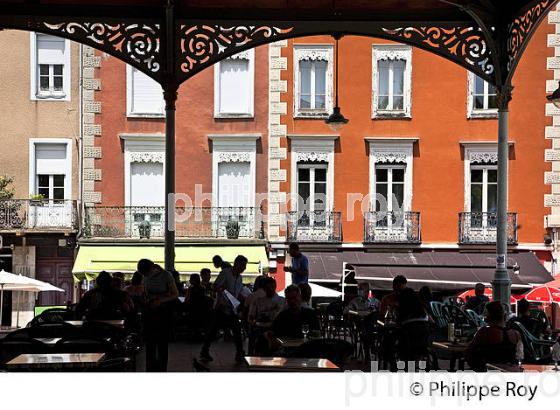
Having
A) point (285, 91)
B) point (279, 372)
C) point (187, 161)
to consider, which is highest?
point (285, 91)

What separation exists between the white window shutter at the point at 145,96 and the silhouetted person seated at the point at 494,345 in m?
20.6

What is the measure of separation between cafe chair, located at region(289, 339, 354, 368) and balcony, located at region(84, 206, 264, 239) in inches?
792

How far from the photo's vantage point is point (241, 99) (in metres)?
28.3

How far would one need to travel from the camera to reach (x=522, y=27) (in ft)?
39.9

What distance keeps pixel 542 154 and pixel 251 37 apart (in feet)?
54.6

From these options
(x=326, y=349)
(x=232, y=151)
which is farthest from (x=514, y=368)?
(x=232, y=151)

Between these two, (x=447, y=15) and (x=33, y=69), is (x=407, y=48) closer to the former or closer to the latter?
(x=33, y=69)

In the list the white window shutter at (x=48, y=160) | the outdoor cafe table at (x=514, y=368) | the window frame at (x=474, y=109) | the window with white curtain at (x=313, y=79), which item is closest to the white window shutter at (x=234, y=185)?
the window with white curtain at (x=313, y=79)

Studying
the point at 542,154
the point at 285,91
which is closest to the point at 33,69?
the point at 285,91

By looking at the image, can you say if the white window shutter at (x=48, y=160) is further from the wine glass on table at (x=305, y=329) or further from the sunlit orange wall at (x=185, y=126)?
the wine glass on table at (x=305, y=329)

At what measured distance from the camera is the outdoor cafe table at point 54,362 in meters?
7.22

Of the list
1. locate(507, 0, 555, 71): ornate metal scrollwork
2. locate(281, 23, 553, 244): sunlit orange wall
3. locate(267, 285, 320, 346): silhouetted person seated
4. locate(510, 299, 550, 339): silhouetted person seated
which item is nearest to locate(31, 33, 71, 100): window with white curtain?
locate(281, 23, 553, 244): sunlit orange wall

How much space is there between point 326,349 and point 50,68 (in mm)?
21974

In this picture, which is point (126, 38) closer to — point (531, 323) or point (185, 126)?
point (531, 323)
